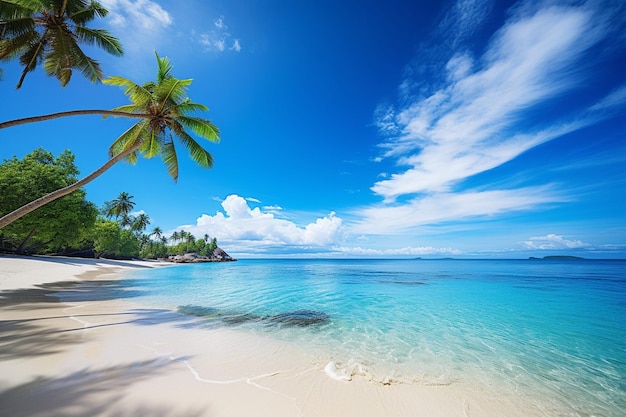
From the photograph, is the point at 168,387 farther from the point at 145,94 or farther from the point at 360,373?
the point at 145,94

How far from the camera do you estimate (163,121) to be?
1058cm

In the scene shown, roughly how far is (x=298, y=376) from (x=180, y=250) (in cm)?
10208

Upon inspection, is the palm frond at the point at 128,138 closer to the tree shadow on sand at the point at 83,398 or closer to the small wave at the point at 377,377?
the tree shadow on sand at the point at 83,398

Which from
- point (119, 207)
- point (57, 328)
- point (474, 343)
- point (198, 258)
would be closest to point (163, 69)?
point (57, 328)

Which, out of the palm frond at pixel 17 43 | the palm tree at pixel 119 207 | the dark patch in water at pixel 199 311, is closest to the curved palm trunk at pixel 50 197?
the palm frond at pixel 17 43

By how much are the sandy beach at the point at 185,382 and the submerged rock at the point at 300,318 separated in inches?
87.7

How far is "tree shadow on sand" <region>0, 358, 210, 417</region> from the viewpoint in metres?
3.02

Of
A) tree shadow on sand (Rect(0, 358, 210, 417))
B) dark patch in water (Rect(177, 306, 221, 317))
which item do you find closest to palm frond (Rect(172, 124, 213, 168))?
dark patch in water (Rect(177, 306, 221, 317))

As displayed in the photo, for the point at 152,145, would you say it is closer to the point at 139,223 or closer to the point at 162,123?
the point at 162,123

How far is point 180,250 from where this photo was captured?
3654 inches

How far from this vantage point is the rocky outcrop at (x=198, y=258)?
82188 mm

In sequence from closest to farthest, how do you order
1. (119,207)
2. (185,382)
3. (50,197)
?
(185,382), (50,197), (119,207)

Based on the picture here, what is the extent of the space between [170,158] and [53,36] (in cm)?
560

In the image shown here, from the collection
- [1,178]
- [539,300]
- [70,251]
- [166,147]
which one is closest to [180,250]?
[70,251]
